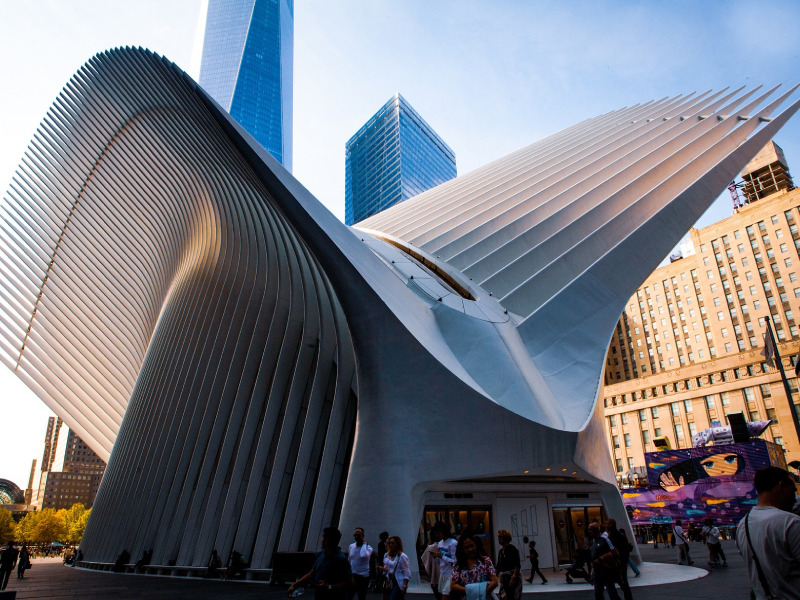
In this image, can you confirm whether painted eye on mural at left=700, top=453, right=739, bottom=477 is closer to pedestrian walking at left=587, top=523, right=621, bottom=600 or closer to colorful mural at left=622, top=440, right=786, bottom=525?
colorful mural at left=622, top=440, right=786, bottom=525

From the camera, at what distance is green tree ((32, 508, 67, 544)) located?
7438cm

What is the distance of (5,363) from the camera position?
1062 inches

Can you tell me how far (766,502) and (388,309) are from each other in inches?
396

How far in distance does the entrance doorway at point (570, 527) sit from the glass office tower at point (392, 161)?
310 feet

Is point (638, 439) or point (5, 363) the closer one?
point (5, 363)

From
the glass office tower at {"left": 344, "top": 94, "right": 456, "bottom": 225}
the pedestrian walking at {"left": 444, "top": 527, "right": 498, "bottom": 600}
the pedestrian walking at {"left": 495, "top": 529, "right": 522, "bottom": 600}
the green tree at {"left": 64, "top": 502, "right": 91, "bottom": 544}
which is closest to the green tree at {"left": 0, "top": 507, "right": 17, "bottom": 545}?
the green tree at {"left": 64, "top": 502, "right": 91, "bottom": 544}

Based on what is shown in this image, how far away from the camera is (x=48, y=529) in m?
75.2

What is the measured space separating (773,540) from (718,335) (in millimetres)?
79236

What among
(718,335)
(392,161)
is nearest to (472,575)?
(718,335)

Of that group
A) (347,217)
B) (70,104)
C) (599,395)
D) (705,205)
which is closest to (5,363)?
(70,104)

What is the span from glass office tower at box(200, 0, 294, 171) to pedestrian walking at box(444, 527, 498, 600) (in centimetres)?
13197

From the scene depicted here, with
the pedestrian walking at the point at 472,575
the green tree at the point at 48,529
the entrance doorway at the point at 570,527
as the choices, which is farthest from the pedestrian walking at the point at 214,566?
the green tree at the point at 48,529

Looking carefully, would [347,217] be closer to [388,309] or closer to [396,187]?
[396,187]

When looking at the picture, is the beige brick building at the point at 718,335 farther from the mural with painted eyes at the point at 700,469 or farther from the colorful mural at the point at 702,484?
the mural with painted eyes at the point at 700,469
